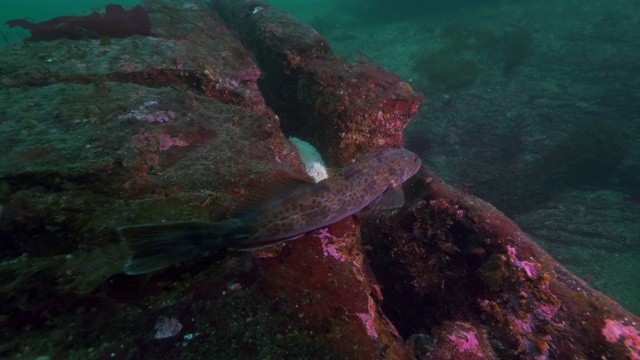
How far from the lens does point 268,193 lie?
3133 millimetres

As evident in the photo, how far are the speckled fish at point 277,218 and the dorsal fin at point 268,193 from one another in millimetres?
10

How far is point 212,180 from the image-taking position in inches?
146

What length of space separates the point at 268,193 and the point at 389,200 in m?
1.86

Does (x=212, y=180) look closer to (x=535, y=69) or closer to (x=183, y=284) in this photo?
(x=183, y=284)

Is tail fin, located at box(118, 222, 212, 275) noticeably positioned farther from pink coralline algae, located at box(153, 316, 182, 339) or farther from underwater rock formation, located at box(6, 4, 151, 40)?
underwater rock formation, located at box(6, 4, 151, 40)

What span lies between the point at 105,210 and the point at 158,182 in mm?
602

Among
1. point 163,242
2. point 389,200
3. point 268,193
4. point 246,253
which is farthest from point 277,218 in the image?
point 389,200

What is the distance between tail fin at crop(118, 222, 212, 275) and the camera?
2.47 metres

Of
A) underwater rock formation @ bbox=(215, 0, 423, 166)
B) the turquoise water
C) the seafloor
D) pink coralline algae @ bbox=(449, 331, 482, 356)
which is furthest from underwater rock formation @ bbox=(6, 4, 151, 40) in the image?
the turquoise water

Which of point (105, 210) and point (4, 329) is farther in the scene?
point (105, 210)

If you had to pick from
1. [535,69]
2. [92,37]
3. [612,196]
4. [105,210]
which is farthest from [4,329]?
[535,69]

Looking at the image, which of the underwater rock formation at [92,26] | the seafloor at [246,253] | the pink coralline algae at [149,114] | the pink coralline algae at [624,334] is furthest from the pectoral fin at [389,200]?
the underwater rock formation at [92,26]

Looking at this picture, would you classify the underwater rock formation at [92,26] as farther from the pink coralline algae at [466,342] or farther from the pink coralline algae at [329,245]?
the pink coralline algae at [466,342]

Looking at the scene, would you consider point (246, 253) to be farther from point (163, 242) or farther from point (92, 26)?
point (92, 26)
